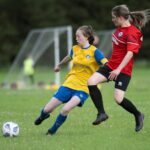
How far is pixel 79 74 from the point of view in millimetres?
10570

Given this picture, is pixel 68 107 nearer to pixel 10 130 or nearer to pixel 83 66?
pixel 83 66

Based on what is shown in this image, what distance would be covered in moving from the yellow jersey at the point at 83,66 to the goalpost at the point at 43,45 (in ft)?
54.3

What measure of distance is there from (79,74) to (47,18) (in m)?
45.7

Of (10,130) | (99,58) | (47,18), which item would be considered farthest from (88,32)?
(47,18)

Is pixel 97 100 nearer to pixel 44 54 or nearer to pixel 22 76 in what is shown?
pixel 44 54

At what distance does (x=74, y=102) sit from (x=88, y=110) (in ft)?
16.0

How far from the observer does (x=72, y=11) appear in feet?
192

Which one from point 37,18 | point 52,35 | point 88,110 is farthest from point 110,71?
point 37,18

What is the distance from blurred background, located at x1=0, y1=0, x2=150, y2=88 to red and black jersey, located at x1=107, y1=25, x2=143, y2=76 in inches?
1724

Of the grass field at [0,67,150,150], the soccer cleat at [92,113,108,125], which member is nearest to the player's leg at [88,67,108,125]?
the soccer cleat at [92,113,108,125]

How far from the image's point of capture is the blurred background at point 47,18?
182ft

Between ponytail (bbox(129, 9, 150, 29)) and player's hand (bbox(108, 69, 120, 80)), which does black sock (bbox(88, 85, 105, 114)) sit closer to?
player's hand (bbox(108, 69, 120, 80))

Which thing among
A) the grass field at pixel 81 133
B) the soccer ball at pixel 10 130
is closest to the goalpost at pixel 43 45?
the grass field at pixel 81 133

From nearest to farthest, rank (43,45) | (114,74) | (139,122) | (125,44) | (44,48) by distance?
(114,74) → (125,44) → (139,122) → (44,48) → (43,45)
